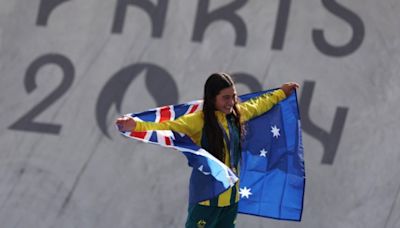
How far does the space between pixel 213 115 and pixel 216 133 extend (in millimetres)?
83

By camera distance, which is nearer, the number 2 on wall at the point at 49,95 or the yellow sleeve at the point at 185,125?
the yellow sleeve at the point at 185,125

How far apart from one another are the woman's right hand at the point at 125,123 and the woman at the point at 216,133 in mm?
105

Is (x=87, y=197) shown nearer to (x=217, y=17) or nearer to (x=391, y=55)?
(x=217, y=17)

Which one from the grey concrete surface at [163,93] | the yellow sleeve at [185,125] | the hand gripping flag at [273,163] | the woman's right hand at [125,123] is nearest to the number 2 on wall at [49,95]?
the grey concrete surface at [163,93]

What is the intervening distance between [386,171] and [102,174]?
1.79 metres

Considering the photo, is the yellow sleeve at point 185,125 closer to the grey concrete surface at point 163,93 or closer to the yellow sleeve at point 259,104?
the yellow sleeve at point 259,104

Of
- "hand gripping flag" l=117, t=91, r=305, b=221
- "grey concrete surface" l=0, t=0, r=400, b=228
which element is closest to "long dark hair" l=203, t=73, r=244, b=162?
"hand gripping flag" l=117, t=91, r=305, b=221

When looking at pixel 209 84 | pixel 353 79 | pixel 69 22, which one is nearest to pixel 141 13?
pixel 69 22

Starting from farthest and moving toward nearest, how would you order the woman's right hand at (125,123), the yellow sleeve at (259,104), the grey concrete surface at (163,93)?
1. the grey concrete surface at (163,93)
2. the yellow sleeve at (259,104)
3. the woman's right hand at (125,123)

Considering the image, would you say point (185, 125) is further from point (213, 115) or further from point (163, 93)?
point (163, 93)

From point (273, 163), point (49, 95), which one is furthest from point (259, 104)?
point (49, 95)

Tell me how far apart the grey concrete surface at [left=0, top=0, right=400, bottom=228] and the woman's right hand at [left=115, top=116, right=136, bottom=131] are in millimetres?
1804

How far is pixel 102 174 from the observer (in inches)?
217

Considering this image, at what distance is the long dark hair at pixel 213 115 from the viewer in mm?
3889
